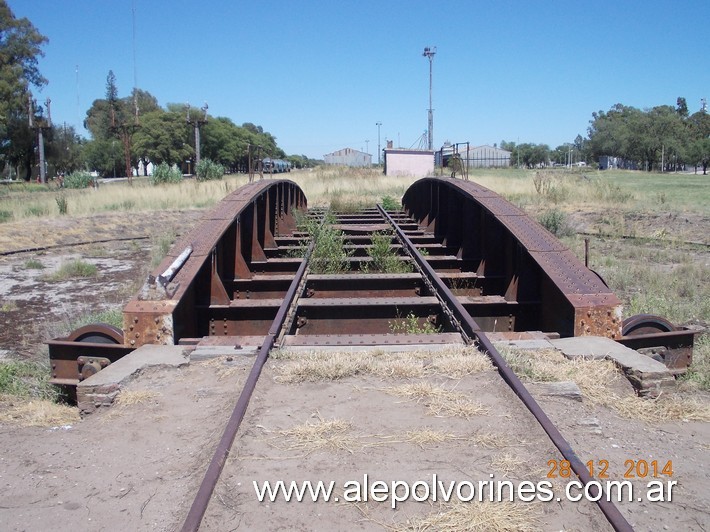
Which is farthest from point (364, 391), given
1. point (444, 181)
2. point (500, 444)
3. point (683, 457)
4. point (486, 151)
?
point (486, 151)

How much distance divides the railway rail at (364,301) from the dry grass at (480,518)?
331 millimetres

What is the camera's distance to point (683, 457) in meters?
3.35

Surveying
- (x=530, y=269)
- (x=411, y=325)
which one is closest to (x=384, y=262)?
(x=411, y=325)

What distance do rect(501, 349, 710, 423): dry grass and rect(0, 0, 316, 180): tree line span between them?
1101 inches

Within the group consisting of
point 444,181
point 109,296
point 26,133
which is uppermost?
point 26,133

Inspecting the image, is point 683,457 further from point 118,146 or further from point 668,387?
point 118,146

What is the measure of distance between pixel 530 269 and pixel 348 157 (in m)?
128

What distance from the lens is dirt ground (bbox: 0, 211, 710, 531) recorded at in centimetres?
279

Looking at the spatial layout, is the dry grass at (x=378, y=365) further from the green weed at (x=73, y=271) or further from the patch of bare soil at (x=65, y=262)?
the green weed at (x=73, y=271)

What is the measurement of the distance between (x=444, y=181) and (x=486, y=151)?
142m

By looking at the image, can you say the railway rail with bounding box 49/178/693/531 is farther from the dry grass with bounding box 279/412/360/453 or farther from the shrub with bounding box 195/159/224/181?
the shrub with bounding box 195/159/224/181

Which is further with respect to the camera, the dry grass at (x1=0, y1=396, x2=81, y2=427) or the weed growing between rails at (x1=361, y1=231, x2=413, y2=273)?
the weed growing between rails at (x1=361, y1=231, x2=413, y2=273)

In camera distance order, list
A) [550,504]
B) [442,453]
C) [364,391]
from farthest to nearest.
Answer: [364,391] → [442,453] → [550,504]

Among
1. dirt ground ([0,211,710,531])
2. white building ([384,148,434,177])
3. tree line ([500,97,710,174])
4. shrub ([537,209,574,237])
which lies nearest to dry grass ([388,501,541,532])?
dirt ground ([0,211,710,531])
